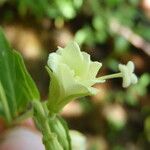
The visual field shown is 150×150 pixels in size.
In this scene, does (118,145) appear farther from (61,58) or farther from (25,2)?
(61,58)

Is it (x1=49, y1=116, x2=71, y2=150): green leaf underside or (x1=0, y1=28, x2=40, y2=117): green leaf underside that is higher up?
(x1=0, y1=28, x2=40, y2=117): green leaf underside

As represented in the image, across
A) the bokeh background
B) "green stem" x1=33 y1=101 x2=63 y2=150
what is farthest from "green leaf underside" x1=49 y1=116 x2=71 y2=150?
the bokeh background

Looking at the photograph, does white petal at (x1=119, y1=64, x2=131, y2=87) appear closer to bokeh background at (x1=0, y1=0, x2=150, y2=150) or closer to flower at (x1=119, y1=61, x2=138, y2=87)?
flower at (x1=119, y1=61, x2=138, y2=87)

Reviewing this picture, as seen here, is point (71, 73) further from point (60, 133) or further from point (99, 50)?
point (99, 50)

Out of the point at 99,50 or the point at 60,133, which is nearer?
the point at 60,133

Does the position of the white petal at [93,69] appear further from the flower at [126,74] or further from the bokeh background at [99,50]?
the bokeh background at [99,50]

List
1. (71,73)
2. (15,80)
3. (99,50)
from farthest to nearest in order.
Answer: (99,50), (15,80), (71,73)

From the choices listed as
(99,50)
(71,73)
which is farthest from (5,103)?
(99,50)

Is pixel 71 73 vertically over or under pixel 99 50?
over
